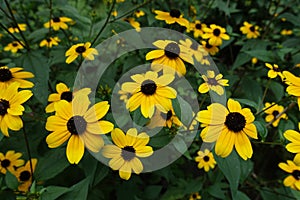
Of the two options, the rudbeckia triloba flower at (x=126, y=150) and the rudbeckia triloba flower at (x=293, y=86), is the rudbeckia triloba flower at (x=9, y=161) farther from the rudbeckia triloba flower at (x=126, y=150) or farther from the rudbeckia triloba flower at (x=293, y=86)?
the rudbeckia triloba flower at (x=293, y=86)

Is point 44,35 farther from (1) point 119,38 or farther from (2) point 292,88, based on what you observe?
(2) point 292,88

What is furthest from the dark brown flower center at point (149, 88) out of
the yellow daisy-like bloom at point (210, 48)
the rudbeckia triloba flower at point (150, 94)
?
the yellow daisy-like bloom at point (210, 48)

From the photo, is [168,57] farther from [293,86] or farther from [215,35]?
[215,35]

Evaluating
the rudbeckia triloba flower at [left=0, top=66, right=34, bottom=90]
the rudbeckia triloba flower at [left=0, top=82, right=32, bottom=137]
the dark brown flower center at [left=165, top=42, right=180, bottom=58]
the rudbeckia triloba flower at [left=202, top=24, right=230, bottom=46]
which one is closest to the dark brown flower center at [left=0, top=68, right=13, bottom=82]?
the rudbeckia triloba flower at [left=0, top=66, right=34, bottom=90]

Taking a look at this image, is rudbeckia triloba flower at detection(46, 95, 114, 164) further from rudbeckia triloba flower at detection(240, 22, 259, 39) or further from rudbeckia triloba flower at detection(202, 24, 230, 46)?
rudbeckia triloba flower at detection(240, 22, 259, 39)

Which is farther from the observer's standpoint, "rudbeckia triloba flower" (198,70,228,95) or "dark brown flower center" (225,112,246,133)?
"rudbeckia triloba flower" (198,70,228,95)
